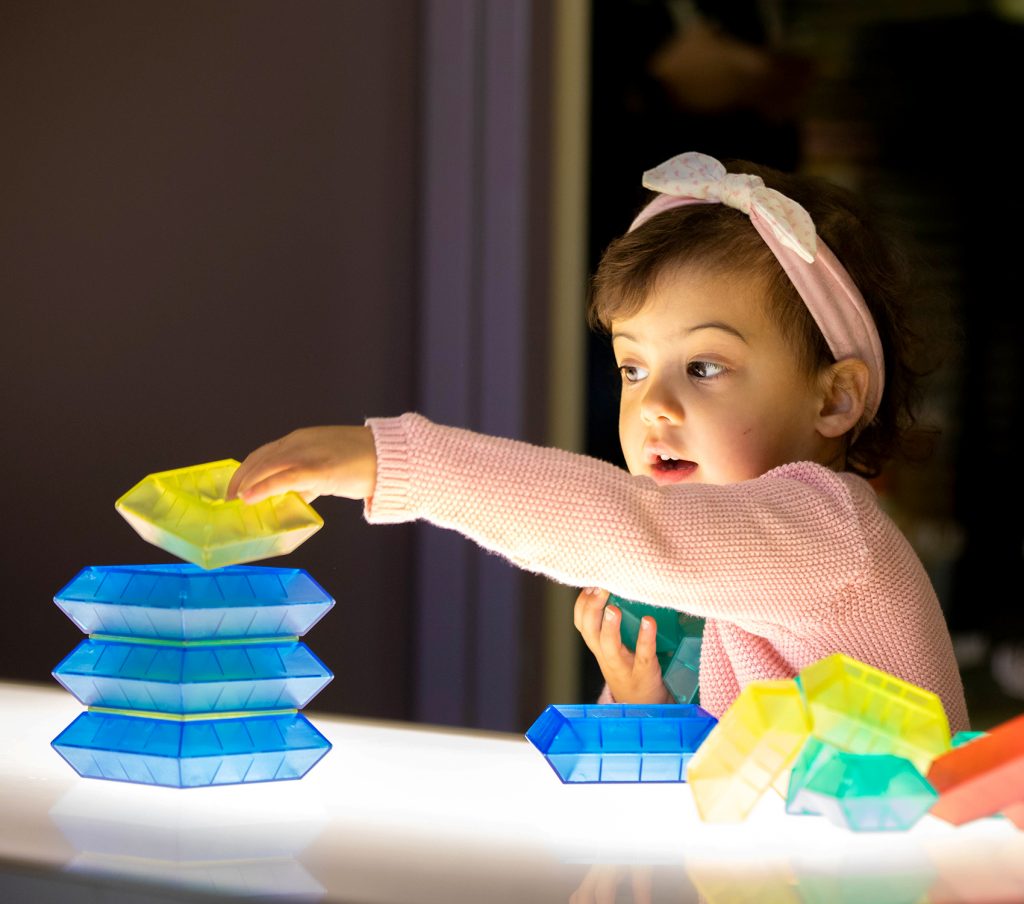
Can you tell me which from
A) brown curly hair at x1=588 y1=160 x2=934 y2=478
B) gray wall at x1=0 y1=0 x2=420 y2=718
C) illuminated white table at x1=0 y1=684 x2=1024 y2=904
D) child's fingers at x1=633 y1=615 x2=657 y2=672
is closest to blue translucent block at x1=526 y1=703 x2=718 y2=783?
illuminated white table at x1=0 y1=684 x2=1024 y2=904

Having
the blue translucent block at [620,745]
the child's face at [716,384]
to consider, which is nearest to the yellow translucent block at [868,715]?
the blue translucent block at [620,745]

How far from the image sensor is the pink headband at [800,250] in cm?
104

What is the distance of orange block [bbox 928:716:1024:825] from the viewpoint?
0.56m

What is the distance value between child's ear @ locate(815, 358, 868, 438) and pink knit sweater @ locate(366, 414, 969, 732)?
0.57 ft

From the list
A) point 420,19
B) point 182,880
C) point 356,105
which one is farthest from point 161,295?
point 182,880

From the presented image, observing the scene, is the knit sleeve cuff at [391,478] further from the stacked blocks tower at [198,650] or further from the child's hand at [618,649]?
the child's hand at [618,649]

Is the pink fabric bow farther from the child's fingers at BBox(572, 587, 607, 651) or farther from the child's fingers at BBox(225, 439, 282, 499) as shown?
the child's fingers at BBox(225, 439, 282, 499)

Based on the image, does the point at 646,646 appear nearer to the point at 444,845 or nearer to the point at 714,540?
the point at 714,540

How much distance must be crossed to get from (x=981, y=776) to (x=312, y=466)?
0.34 metres

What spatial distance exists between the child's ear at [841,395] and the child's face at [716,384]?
0.04 feet

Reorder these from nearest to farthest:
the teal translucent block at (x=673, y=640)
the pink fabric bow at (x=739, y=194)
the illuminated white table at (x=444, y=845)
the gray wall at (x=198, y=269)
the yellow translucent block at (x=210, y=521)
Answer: the illuminated white table at (x=444, y=845)
the yellow translucent block at (x=210, y=521)
the pink fabric bow at (x=739, y=194)
the teal translucent block at (x=673, y=640)
the gray wall at (x=198, y=269)

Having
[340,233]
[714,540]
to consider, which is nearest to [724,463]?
[714,540]

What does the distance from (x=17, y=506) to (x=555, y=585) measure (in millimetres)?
880

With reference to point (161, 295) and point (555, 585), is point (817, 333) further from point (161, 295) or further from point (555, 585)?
point (555, 585)
